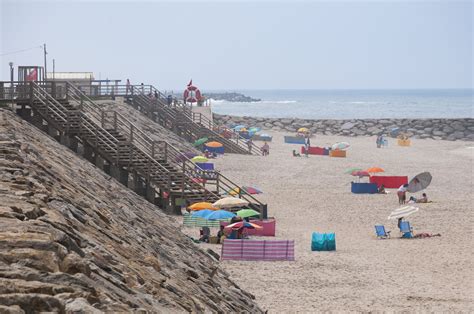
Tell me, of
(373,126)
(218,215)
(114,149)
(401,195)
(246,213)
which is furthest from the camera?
(373,126)

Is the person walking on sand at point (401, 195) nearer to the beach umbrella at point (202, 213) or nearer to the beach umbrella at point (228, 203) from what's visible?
the beach umbrella at point (228, 203)

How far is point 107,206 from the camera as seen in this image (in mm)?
16609

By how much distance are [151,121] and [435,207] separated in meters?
21.2

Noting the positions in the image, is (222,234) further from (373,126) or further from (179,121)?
(373,126)

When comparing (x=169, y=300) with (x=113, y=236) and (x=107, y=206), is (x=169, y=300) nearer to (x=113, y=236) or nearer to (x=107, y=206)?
(x=113, y=236)

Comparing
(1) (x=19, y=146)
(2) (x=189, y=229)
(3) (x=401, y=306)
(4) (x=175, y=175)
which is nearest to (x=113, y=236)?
(1) (x=19, y=146)

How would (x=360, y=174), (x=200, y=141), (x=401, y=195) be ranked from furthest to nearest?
(x=200, y=141), (x=360, y=174), (x=401, y=195)

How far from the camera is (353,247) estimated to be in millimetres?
23016

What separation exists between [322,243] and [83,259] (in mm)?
14220

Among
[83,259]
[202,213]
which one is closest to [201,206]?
[202,213]

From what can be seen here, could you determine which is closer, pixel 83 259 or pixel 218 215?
Result: pixel 83 259

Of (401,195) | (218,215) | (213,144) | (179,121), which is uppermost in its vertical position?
(179,121)

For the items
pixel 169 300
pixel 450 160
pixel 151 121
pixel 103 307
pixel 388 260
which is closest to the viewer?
pixel 103 307

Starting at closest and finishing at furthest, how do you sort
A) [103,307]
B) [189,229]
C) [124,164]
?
1. [103,307]
2. [189,229]
3. [124,164]
